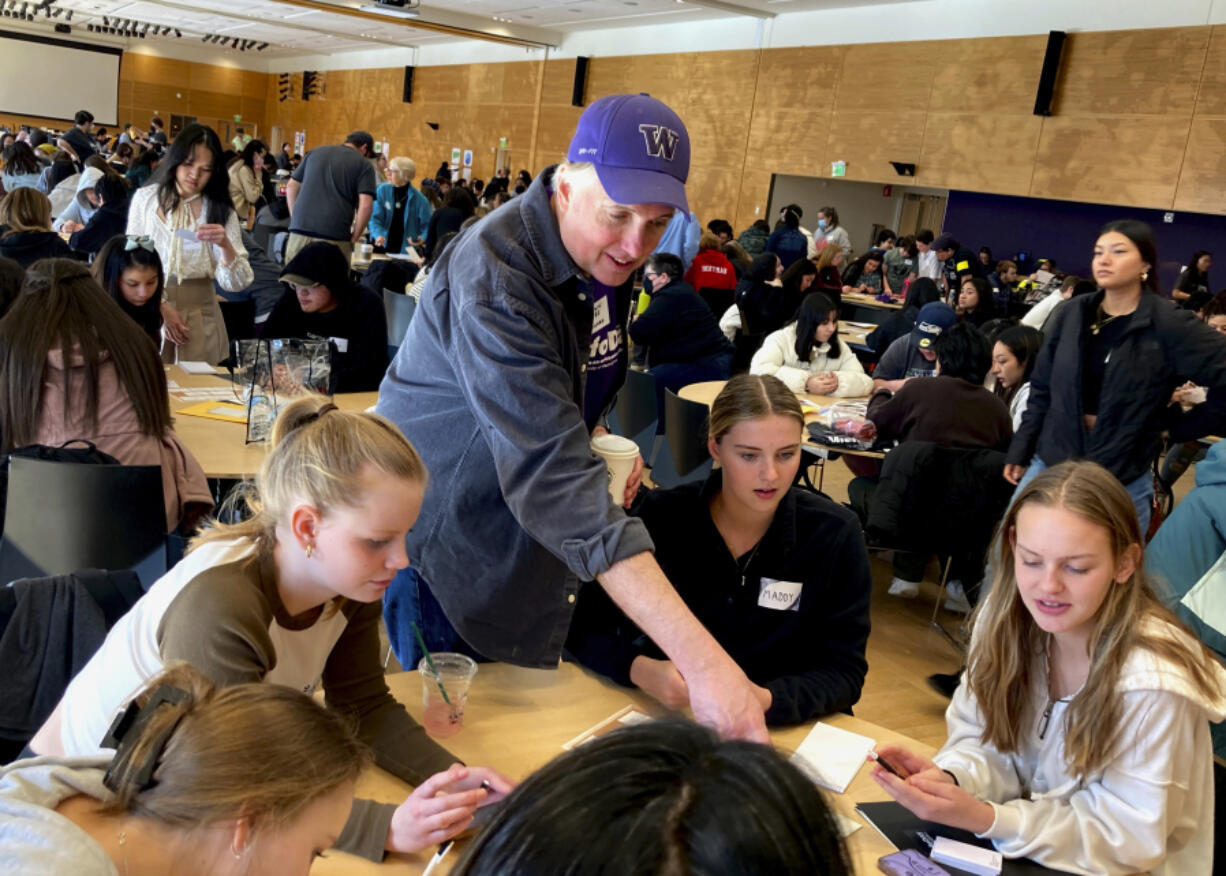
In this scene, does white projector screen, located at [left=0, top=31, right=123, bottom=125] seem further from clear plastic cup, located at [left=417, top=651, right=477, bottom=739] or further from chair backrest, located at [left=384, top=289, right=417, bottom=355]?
clear plastic cup, located at [left=417, top=651, right=477, bottom=739]

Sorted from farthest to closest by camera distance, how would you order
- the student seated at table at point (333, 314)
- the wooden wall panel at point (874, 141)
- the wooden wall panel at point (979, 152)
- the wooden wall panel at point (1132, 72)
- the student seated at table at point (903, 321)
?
the wooden wall panel at point (874, 141), the wooden wall panel at point (979, 152), the wooden wall panel at point (1132, 72), the student seated at table at point (903, 321), the student seated at table at point (333, 314)

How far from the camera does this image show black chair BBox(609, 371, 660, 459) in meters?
5.39

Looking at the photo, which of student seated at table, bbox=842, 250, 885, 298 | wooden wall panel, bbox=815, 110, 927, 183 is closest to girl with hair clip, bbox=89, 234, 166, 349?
student seated at table, bbox=842, 250, 885, 298

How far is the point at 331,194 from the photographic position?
24.6 ft

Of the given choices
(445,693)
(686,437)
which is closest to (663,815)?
(445,693)

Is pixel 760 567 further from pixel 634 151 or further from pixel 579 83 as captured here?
pixel 579 83

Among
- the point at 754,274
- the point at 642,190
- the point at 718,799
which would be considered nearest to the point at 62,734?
the point at 642,190

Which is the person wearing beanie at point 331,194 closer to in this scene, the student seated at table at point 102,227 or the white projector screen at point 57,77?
the student seated at table at point 102,227

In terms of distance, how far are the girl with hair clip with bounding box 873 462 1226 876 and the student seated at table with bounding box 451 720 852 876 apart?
1069 millimetres

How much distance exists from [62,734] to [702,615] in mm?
1176

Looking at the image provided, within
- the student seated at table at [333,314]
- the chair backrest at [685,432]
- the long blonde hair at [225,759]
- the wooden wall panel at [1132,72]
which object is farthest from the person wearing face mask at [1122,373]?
the wooden wall panel at [1132,72]

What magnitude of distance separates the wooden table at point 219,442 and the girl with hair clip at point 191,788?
5.94 feet

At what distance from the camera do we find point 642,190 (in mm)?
1523

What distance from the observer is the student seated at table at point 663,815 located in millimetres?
499
